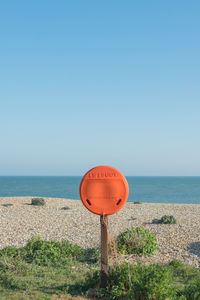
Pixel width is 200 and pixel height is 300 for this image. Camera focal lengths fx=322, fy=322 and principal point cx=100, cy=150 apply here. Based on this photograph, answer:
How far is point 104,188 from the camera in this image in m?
4.92

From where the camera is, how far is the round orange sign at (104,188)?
4.92 metres

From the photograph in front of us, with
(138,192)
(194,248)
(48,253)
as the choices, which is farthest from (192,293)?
(138,192)

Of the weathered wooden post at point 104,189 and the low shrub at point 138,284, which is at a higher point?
the weathered wooden post at point 104,189

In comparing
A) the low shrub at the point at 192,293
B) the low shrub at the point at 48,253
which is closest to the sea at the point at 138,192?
the low shrub at the point at 48,253

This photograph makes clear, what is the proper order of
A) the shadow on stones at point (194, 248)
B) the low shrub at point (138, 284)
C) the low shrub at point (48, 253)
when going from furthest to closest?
the shadow on stones at point (194, 248)
the low shrub at point (48, 253)
the low shrub at point (138, 284)

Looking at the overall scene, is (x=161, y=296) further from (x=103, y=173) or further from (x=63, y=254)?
(x=63, y=254)

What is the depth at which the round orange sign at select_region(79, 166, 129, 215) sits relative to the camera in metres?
4.92

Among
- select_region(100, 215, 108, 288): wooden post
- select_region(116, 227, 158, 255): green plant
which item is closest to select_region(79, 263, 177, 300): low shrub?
select_region(100, 215, 108, 288): wooden post

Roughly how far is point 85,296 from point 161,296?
4.20 feet

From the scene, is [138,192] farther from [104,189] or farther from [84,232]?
[104,189]

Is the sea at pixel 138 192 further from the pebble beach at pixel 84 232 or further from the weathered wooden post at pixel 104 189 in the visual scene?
the weathered wooden post at pixel 104 189

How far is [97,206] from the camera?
4.97 meters

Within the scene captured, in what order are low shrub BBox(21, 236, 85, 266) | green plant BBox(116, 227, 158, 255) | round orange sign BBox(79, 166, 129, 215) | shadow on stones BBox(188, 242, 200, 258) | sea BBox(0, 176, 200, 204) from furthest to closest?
sea BBox(0, 176, 200, 204)
shadow on stones BBox(188, 242, 200, 258)
green plant BBox(116, 227, 158, 255)
low shrub BBox(21, 236, 85, 266)
round orange sign BBox(79, 166, 129, 215)

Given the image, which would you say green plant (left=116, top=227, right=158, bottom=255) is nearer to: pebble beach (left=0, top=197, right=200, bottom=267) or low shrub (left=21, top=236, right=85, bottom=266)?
pebble beach (left=0, top=197, right=200, bottom=267)
